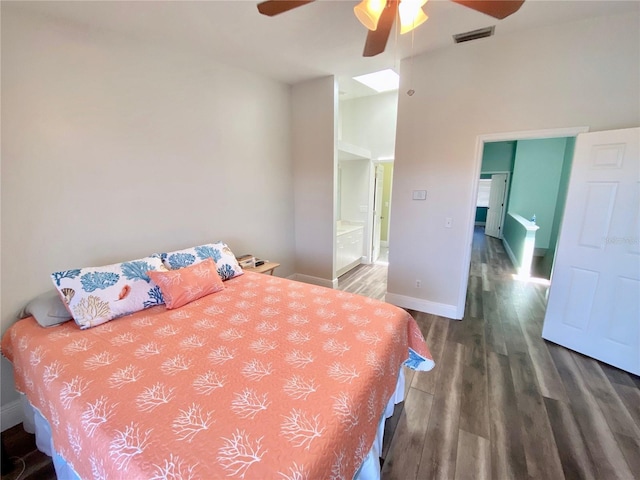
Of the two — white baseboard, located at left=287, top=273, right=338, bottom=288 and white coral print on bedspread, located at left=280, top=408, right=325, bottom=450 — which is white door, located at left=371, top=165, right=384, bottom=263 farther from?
white coral print on bedspread, located at left=280, top=408, right=325, bottom=450

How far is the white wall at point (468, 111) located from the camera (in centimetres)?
212

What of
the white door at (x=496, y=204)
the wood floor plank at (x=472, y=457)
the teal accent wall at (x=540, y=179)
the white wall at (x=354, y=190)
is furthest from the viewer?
the white door at (x=496, y=204)

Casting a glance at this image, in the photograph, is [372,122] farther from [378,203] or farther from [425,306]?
[425,306]

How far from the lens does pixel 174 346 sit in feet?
4.73

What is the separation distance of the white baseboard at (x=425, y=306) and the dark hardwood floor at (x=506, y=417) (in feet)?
0.79

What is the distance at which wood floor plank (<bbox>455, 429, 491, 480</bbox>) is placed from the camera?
55.1 inches

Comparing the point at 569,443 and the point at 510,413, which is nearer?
the point at 569,443

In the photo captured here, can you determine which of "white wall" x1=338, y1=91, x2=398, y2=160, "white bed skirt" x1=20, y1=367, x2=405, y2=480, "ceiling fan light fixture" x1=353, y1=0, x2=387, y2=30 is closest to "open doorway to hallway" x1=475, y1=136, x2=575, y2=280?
"white wall" x1=338, y1=91, x2=398, y2=160

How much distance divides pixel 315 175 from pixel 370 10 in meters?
2.27

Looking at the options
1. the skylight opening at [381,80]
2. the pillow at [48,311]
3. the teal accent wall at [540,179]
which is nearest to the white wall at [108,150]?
the pillow at [48,311]

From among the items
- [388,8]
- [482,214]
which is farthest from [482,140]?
[482,214]

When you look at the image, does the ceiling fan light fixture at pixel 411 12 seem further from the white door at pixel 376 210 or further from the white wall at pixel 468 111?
the white door at pixel 376 210

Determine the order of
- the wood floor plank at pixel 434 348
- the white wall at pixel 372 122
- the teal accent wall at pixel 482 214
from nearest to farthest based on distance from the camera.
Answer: the wood floor plank at pixel 434 348 → the white wall at pixel 372 122 → the teal accent wall at pixel 482 214

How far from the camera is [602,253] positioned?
2.20 meters
